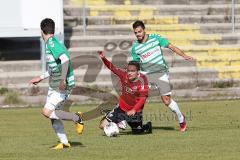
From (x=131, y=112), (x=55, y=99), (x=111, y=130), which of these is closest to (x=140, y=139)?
(x=111, y=130)

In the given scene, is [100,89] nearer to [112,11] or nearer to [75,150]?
Result: [112,11]

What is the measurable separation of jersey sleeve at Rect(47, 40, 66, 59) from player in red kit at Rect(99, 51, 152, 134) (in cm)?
215

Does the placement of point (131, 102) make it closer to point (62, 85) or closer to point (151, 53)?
point (151, 53)

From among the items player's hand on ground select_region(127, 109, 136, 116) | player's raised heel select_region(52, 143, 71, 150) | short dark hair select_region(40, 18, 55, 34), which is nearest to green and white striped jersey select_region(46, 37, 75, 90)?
short dark hair select_region(40, 18, 55, 34)

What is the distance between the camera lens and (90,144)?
12.9 m

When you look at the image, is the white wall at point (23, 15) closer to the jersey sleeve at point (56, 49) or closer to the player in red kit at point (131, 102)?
the player in red kit at point (131, 102)

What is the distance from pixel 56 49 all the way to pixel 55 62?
27 cm

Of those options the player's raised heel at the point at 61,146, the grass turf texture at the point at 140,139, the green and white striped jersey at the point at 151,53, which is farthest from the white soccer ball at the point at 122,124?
the player's raised heel at the point at 61,146

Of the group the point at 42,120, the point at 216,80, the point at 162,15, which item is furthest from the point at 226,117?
the point at 162,15

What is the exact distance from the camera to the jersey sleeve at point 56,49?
12.3 m

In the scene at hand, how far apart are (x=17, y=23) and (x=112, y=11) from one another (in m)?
4.37

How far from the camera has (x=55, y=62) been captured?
12.5 meters

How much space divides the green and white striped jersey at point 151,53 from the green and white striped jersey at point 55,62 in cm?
288

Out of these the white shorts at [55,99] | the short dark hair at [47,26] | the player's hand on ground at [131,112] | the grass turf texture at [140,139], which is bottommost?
the grass turf texture at [140,139]
